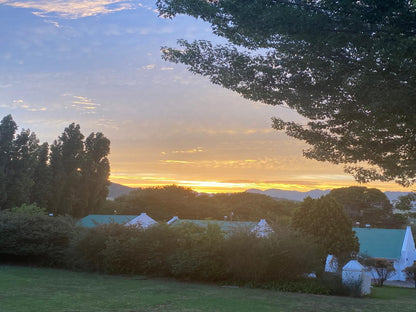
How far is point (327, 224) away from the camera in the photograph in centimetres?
2359

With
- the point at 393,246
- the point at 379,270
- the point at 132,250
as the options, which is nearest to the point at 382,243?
the point at 393,246

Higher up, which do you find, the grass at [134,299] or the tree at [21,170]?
the tree at [21,170]

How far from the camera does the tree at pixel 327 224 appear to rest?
23.3 m

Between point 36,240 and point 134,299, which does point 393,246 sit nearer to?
point 36,240

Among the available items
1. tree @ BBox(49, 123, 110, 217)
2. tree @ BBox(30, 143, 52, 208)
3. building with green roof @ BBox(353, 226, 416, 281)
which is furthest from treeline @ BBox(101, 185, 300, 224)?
building with green roof @ BBox(353, 226, 416, 281)

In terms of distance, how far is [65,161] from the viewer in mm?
40688

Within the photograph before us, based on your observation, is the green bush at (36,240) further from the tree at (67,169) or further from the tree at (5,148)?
the tree at (67,169)

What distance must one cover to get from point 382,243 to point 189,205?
32733 millimetres

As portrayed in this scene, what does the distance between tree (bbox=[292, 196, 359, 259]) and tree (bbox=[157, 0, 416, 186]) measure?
13.4 meters

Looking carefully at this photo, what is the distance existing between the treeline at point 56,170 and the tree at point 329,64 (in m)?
29.1

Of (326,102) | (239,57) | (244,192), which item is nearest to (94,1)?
(239,57)

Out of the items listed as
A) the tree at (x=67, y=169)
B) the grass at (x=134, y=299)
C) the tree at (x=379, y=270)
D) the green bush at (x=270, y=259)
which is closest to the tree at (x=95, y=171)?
the tree at (x=67, y=169)

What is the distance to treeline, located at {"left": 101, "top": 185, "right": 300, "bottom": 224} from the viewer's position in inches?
2372

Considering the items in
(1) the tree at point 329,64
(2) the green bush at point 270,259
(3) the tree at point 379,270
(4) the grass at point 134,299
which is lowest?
(3) the tree at point 379,270
